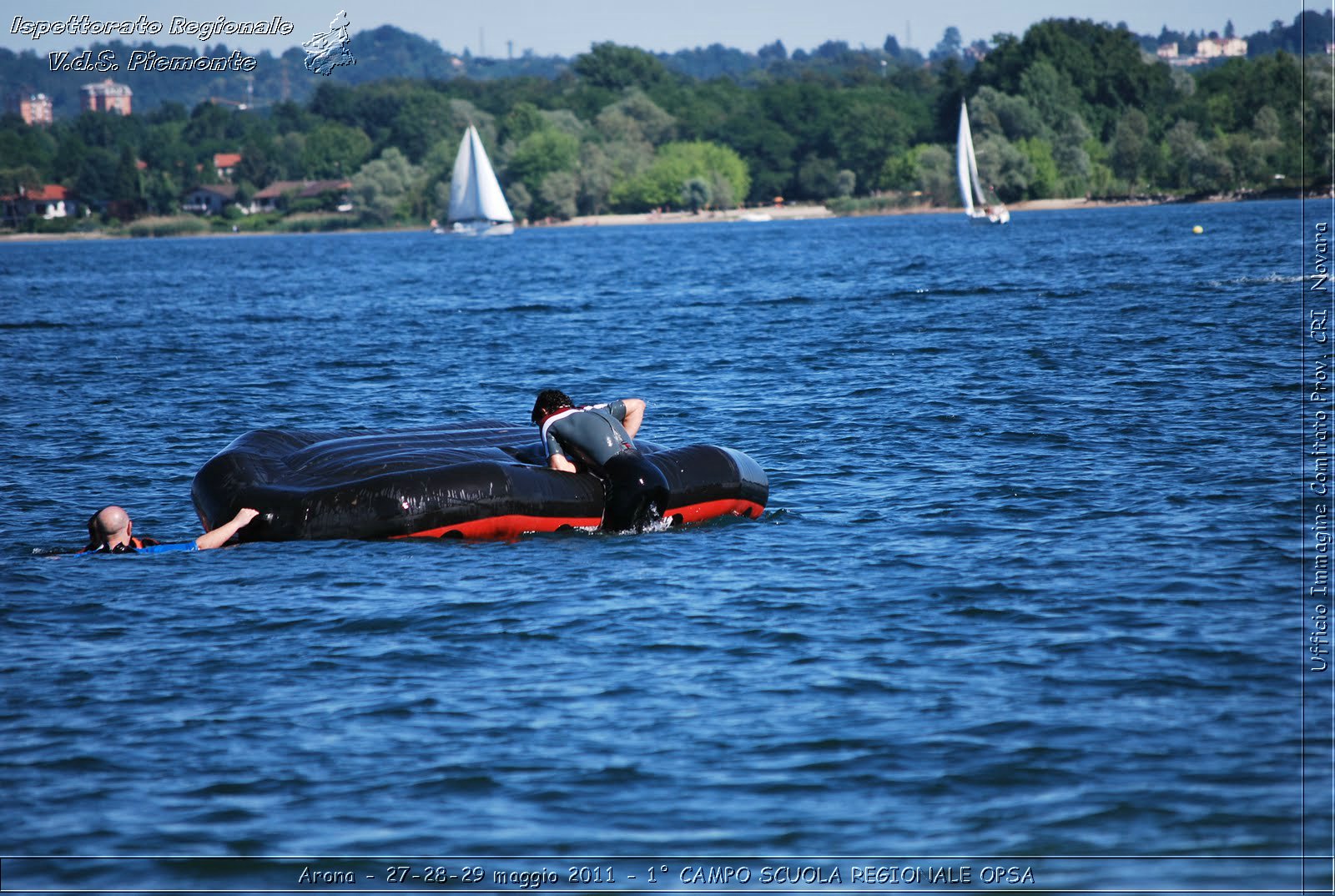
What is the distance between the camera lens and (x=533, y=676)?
9172 millimetres

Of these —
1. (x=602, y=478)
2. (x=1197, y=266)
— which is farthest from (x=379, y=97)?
(x=602, y=478)

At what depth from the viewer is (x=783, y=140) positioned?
159875 millimetres

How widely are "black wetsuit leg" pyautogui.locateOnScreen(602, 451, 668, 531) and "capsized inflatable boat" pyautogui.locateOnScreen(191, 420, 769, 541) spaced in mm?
140

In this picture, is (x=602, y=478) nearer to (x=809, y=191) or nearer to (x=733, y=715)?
(x=733, y=715)

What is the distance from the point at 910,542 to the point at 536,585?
327cm

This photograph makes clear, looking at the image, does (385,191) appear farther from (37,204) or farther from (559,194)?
(37,204)

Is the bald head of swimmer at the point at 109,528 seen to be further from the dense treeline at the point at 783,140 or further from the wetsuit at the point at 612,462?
the dense treeline at the point at 783,140

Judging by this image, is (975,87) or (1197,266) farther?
(975,87)

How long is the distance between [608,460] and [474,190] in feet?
322

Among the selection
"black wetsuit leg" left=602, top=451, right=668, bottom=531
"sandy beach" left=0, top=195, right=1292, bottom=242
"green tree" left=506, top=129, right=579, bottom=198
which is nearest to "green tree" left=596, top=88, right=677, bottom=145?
"sandy beach" left=0, top=195, right=1292, bottom=242

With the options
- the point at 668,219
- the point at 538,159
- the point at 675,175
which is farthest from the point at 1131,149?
the point at 538,159

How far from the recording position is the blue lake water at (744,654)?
7.11 meters

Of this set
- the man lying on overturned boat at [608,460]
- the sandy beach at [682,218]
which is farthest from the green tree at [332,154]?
the man lying on overturned boat at [608,460]

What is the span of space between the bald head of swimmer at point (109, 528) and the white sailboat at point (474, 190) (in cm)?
9412
